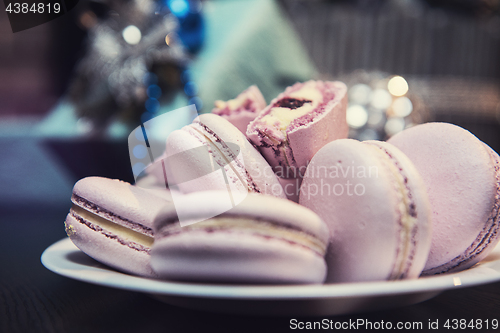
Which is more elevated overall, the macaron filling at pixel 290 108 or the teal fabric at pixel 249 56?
the teal fabric at pixel 249 56

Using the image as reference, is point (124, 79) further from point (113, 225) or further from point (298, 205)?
point (298, 205)

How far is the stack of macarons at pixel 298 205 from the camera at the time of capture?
1.09ft

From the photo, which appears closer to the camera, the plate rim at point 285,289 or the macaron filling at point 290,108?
the plate rim at point 285,289

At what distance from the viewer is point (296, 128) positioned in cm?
54

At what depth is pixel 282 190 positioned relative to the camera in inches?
20.1

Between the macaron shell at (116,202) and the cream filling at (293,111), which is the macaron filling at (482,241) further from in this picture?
the macaron shell at (116,202)

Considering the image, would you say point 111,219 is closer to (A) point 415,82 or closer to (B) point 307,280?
(B) point 307,280

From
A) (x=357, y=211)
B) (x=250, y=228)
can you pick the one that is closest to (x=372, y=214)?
(x=357, y=211)

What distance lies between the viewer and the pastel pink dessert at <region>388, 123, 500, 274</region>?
0.45m

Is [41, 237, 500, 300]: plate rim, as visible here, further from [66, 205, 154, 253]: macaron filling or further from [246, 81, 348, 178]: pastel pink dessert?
[246, 81, 348, 178]: pastel pink dessert

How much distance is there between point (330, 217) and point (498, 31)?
2.49 meters

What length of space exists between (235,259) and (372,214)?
162 millimetres

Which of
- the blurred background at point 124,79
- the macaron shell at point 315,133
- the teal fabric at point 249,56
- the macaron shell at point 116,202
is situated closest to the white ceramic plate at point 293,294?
Answer: the macaron shell at point 116,202

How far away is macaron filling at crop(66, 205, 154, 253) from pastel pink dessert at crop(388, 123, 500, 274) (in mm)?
376
